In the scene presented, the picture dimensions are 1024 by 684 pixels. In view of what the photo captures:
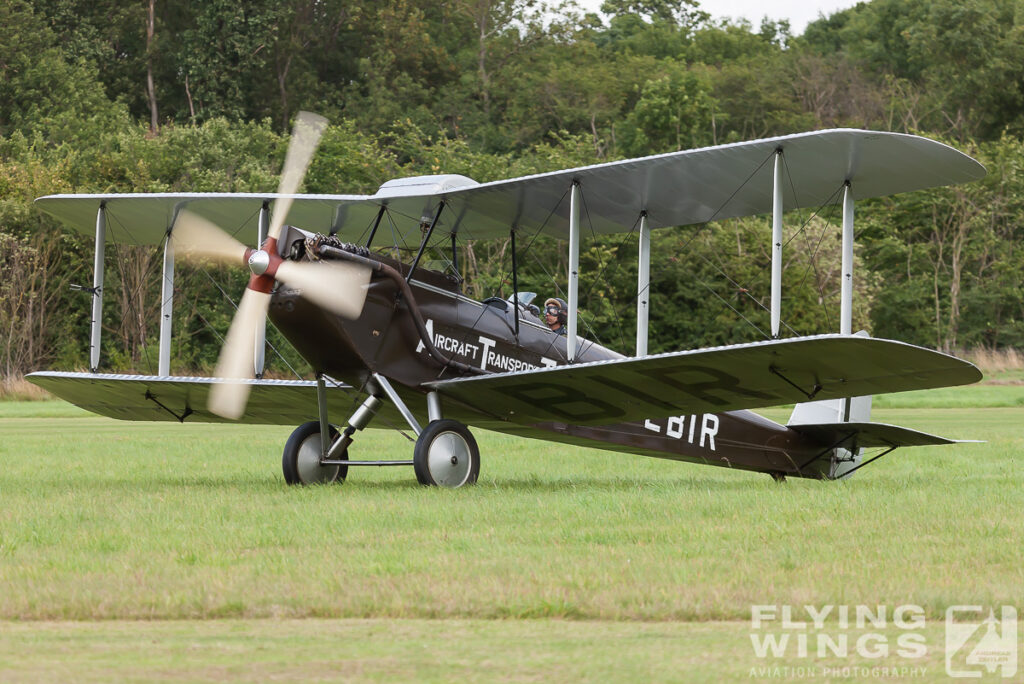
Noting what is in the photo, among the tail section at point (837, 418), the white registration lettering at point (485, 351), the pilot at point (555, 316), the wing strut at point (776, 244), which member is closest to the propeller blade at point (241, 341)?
the white registration lettering at point (485, 351)

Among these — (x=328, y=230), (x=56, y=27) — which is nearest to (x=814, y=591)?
(x=328, y=230)

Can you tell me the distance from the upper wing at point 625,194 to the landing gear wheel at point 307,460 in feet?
7.39

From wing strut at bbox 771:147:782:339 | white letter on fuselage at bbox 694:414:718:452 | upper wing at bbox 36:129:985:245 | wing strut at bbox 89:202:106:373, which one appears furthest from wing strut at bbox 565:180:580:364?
wing strut at bbox 89:202:106:373

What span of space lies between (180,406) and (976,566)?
9.81 m

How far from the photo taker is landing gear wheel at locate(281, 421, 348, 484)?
12633 millimetres

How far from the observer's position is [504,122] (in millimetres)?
60844

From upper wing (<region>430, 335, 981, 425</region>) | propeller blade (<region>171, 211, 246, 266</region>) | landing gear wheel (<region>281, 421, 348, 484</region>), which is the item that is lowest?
landing gear wheel (<region>281, 421, 348, 484</region>)

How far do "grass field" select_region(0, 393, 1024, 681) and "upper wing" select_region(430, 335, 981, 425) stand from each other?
0.78 m

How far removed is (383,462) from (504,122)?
50077mm

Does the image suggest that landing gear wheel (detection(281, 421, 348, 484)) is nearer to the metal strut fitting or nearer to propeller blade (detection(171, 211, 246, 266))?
the metal strut fitting

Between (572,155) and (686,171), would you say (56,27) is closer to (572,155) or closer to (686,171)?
(572,155)

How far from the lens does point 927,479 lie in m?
13.4

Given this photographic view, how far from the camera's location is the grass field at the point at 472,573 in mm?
5230

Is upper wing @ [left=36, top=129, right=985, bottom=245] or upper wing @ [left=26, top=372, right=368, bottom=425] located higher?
upper wing @ [left=36, top=129, right=985, bottom=245]
